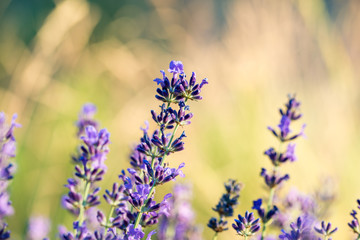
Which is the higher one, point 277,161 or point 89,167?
point 277,161

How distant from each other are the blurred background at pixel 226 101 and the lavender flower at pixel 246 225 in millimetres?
2307

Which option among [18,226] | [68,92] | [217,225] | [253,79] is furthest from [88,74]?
[217,225]

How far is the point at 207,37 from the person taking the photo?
642cm

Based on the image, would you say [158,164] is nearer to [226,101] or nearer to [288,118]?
[288,118]

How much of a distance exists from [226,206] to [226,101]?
4.25 meters

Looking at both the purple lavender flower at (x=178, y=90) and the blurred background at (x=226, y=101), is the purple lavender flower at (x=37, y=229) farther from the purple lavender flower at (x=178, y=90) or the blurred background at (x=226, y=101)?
the blurred background at (x=226, y=101)

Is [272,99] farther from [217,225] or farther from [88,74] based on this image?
[217,225]

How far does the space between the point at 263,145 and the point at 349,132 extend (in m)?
0.92

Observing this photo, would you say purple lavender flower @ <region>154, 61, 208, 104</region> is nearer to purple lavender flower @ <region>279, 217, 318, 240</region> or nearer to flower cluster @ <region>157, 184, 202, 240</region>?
purple lavender flower @ <region>279, 217, 318, 240</region>

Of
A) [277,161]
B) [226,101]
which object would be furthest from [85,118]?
[226,101]

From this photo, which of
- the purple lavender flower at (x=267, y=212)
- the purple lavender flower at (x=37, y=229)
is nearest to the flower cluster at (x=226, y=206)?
the purple lavender flower at (x=267, y=212)

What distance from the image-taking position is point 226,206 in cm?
123

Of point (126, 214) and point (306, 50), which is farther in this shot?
point (306, 50)

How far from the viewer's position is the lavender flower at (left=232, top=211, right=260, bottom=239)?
104 cm
